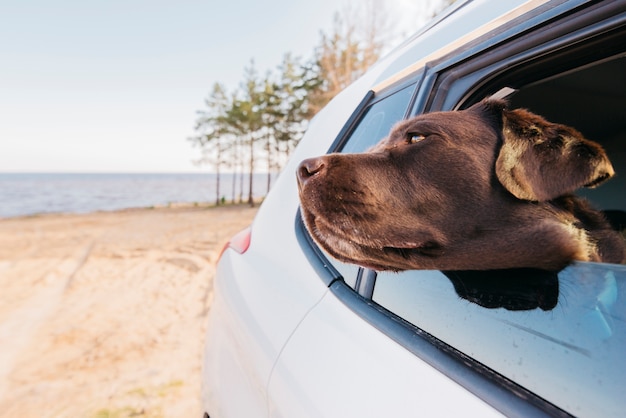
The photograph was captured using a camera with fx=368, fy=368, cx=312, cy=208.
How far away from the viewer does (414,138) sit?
1.54 metres

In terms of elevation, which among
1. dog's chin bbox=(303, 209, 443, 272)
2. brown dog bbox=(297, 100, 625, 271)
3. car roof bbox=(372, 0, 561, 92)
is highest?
car roof bbox=(372, 0, 561, 92)

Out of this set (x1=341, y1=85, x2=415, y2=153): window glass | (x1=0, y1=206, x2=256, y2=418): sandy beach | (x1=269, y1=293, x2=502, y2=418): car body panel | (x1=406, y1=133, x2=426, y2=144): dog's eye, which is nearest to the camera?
(x1=269, y1=293, x2=502, y2=418): car body panel

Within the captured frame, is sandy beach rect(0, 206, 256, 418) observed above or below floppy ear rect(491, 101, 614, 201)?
below

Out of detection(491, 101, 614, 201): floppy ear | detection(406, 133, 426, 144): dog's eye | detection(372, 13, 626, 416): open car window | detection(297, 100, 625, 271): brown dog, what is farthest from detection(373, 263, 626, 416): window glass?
detection(406, 133, 426, 144): dog's eye

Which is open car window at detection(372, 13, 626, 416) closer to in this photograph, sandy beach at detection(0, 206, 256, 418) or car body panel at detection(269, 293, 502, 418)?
car body panel at detection(269, 293, 502, 418)

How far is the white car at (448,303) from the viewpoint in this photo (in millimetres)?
830

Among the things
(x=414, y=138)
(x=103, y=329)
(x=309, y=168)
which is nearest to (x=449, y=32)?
(x=414, y=138)

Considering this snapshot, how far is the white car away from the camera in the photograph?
2.72 feet

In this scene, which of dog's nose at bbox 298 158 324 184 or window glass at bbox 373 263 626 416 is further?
dog's nose at bbox 298 158 324 184

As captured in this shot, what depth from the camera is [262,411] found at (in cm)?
146

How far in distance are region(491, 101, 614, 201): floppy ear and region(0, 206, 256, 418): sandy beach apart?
3.32m

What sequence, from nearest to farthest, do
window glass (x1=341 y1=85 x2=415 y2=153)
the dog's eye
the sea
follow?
the dog's eye → window glass (x1=341 y1=85 x2=415 y2=153) → the sea

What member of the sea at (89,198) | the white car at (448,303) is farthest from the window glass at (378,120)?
the sea at (89,198)

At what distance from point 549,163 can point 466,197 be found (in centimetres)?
29
